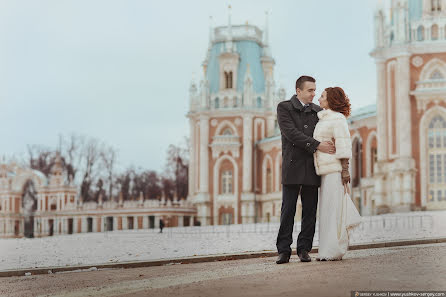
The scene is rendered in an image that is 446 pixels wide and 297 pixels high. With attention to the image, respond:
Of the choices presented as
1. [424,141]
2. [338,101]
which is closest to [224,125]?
[424,141]

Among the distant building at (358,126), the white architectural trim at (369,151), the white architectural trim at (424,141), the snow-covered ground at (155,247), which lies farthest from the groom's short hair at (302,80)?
the white architectural trim at (369,151)

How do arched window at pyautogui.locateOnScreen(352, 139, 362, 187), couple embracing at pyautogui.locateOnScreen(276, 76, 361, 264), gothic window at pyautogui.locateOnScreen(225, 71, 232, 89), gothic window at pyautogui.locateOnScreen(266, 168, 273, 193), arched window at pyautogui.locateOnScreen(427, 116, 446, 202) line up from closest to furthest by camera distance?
couple embracing at pyautogui.locateOnScreen(276, 76, 361, 264) → arched window at pyautogui.locateOnScreen(427, 116, 446, 202) → arched window at pyautogui.locateOnScreen(352, 139, 362, 187) → gothic window at pyautogui.locateOnScreen(266, 168, 273, 193) → gothic window at pyautogui.locateOnScreen(225, 71, 232, 89)

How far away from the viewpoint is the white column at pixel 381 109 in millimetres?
47312

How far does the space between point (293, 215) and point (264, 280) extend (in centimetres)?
196

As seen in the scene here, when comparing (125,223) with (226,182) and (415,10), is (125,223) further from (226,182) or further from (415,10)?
(415,10)

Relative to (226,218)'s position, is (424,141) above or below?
above

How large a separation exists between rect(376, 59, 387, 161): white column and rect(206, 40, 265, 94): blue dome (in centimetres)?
1986

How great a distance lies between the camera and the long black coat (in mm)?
9320

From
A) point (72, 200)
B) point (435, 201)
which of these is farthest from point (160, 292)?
point (72, 200)

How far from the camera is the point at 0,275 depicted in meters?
11.6

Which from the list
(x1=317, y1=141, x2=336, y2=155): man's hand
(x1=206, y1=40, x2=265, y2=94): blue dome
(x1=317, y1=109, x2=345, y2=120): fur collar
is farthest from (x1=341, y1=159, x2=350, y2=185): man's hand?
(x1=206, y1=40, x2=265, y2=94): blue dome

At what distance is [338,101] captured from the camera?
949 centimetres

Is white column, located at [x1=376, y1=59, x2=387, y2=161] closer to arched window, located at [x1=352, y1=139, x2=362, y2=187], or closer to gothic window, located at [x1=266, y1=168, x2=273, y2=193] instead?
arched window, located at [x1=352, y1=139, x2=362, y2=187]

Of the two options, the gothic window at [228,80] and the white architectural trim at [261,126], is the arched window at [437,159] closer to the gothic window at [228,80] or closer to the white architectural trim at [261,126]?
the white architectural trim at [261,126]
